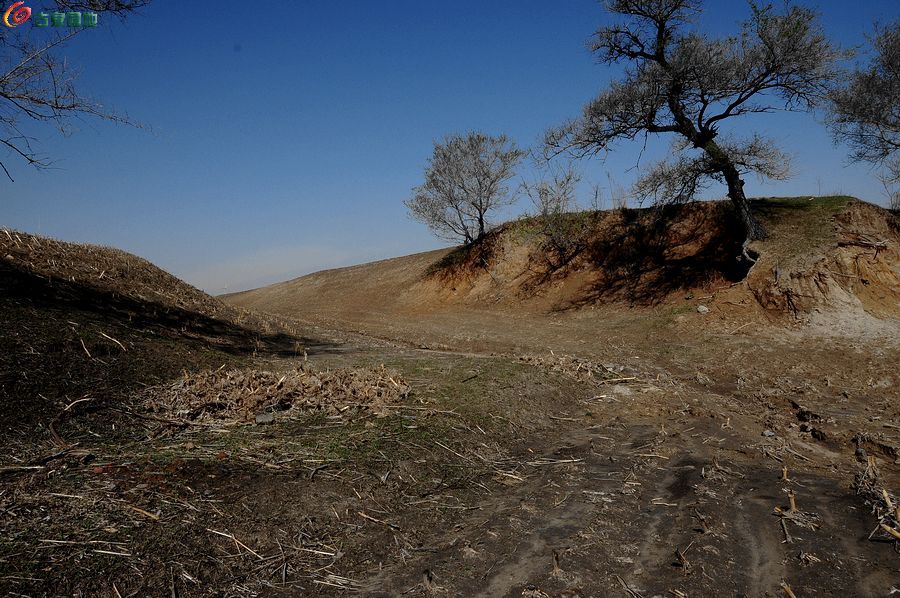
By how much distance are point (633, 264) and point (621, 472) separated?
16499mm

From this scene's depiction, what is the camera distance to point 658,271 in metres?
19.0

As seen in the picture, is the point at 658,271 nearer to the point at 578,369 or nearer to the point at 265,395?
the point at 578,369

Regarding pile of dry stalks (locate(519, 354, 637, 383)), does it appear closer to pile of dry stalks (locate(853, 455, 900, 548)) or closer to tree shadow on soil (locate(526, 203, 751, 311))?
pile of dry stalks (locate(853, 455, 900, 548))

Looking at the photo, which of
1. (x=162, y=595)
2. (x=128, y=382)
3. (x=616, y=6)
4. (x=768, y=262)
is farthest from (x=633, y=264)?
(x=162, y=595)

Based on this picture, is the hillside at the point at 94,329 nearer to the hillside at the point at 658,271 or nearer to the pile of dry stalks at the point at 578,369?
the pile of dry stalks at the point at 578,369

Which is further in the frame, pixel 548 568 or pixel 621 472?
pixel 621 472

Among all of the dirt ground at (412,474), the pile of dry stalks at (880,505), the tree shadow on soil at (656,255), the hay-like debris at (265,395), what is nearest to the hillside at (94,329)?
the dirt ground at (412,474)

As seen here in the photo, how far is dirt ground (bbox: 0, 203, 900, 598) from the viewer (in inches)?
126

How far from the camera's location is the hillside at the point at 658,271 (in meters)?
13.7

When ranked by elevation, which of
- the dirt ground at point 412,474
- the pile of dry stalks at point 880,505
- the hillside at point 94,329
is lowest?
the pile of dry stalks at point 880,505

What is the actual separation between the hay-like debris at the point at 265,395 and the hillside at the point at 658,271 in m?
11.6

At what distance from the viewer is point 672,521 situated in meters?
3.99

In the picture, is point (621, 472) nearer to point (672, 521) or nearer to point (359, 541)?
point (672, 521)

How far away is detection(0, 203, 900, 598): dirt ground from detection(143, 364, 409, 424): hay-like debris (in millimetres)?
32
